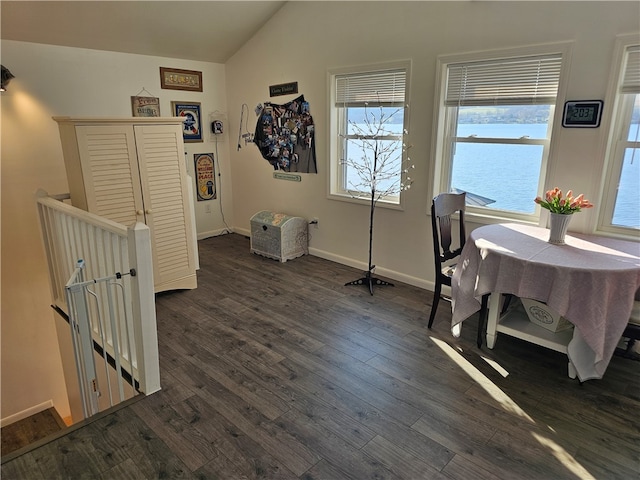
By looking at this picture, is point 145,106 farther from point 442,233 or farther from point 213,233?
point 442,233

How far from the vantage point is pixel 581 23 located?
271 centimetres

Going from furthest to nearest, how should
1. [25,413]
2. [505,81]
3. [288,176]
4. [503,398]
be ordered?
[288,176], [25,413], [505,81], [503,398]

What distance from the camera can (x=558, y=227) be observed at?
2580 millimetres

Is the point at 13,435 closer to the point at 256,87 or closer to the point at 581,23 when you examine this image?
the point at 256,87

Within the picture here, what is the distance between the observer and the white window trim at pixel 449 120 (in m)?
2.84

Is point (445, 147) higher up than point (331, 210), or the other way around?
point (445, 147)

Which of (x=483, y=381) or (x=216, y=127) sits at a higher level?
(x=216, y=127)

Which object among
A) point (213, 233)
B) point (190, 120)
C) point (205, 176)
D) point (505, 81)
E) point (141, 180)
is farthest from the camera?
point (213, 233)

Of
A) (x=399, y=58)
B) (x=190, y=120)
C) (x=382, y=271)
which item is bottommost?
(x=382, y=271)

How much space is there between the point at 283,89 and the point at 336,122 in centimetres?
86

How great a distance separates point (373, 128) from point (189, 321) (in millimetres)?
2535

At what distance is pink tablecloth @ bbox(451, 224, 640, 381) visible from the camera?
7.14ft

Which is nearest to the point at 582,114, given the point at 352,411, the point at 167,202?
the point at 352,411

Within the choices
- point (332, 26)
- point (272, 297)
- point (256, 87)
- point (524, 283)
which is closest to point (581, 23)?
point (524, 283)
